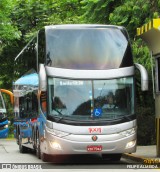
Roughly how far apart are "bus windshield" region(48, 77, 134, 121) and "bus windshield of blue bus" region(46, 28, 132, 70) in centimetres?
45

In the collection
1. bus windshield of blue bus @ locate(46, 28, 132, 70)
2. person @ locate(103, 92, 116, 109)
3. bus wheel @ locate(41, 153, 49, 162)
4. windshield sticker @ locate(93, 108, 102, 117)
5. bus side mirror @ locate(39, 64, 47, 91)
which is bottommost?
bus wheel @ locate(41, 153, 49, 162)

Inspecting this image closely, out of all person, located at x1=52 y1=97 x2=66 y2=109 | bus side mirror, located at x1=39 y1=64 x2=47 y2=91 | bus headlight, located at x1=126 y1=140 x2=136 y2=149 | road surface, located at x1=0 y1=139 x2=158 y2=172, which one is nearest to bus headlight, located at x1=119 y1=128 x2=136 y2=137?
bus headlight, located at x1=126 y1=140 x2=136 y2=149

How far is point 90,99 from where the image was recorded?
636 inches

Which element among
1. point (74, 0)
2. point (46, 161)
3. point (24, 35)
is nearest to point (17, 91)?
point (46, 161)

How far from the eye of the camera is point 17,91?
938 inches

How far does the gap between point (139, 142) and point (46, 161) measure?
776cm

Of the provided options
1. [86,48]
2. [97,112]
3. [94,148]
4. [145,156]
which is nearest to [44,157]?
[94,148]

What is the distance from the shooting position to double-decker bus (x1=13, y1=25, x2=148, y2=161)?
15773 millimetres

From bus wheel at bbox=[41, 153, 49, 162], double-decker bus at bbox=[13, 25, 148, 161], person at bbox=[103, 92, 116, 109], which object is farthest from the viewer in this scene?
bus wheel at bbox=[41, 153, 49, 162]

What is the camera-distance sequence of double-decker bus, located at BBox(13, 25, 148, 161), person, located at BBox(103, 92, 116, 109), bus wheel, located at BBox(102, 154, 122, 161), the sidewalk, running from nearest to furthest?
double-decker bus, located at BBox(13, 25, 148, 161) < person, located at BBox(103, 92, 116, 109) < the sidewalk < bus wheel, located at BBox(102, 154, 122, 161)

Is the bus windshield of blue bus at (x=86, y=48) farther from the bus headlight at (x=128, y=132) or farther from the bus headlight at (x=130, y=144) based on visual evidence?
the bus headlight at (x=130, y=144)

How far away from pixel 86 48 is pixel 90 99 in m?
1.41

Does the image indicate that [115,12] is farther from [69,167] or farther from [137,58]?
[69,167]

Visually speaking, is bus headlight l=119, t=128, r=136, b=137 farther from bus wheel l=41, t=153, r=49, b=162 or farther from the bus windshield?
bus wheel l=41, t=153, r=49, b=162
